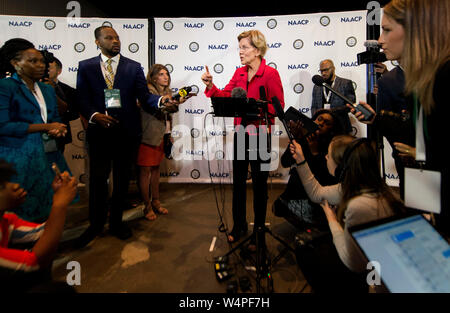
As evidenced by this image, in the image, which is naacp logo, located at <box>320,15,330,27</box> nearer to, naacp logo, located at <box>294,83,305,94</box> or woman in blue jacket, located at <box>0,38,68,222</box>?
naacp logo, located at <box>294,83,305,94</box>

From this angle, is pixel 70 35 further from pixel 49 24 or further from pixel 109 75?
pixel 109 75

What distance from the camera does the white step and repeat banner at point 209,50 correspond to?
3.81 m

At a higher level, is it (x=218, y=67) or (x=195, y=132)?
(x=218, y=67)

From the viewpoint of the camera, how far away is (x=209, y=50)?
402 centimetres

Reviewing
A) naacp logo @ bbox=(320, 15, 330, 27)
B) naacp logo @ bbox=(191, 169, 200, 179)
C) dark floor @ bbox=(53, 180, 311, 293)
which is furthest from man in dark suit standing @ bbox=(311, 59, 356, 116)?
naacp logo @ bbox=(191, 169, 200, 179)

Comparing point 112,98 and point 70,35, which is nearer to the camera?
point 112,98

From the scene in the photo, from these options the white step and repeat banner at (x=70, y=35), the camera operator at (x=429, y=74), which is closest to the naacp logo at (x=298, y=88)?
the white step and repeat banner at (x=70, y=35)

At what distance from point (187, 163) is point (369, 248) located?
3721mm

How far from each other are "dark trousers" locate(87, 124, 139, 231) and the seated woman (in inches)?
64.1

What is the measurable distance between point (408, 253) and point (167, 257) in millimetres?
1862

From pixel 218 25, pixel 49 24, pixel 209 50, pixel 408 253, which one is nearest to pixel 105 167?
pixel 408 253

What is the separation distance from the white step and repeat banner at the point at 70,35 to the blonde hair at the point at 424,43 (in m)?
3.93
